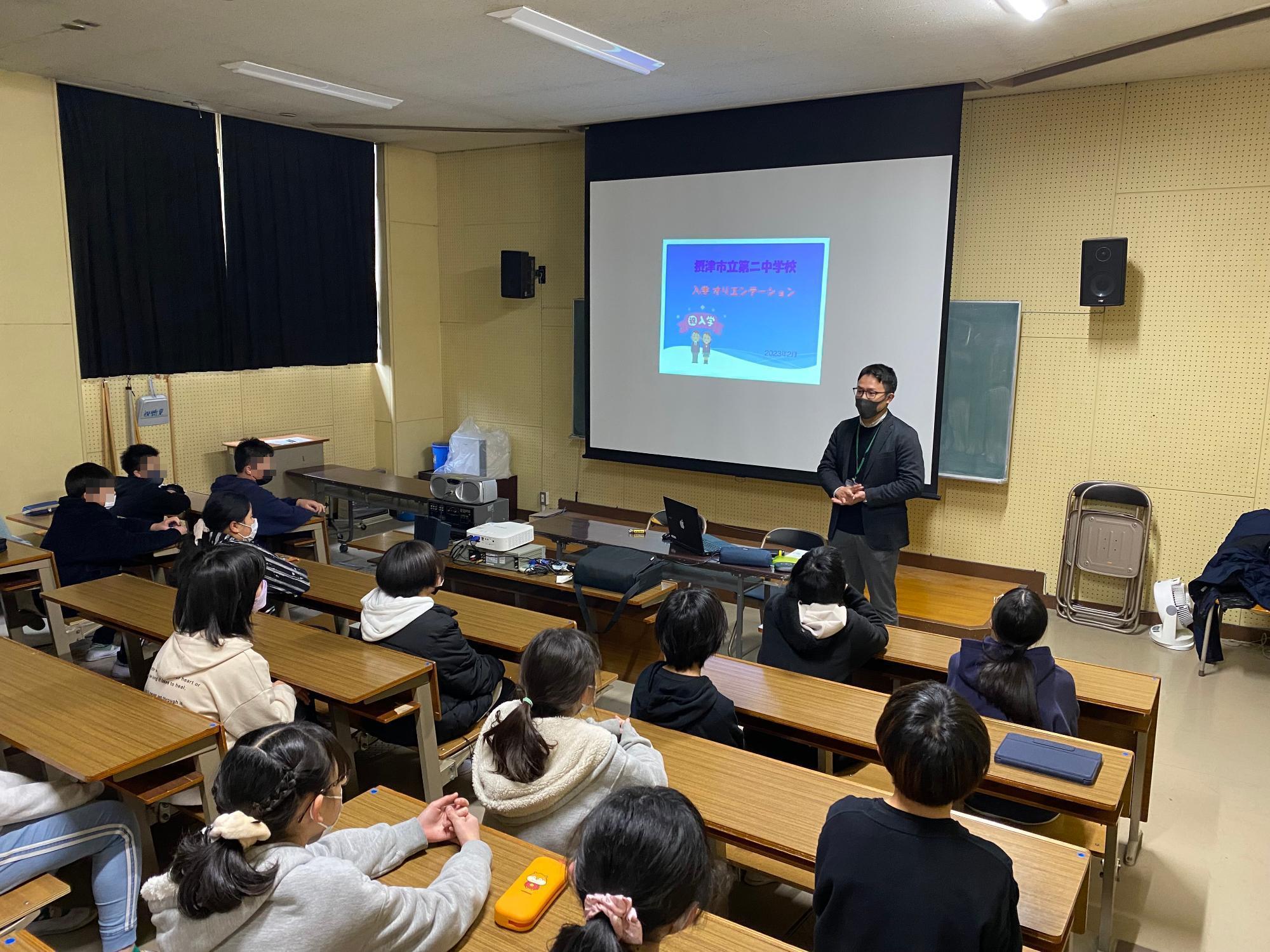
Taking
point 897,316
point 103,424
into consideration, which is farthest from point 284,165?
point 897,316

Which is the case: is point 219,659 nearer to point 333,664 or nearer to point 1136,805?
point 333,664

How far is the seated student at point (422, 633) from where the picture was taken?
3.09m

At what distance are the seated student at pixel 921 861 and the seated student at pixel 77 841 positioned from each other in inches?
75.7

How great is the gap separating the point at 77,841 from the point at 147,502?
3049mm

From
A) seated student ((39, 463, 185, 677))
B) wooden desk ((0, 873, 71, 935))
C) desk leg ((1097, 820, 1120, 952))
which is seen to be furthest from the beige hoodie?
desk leg ((1097, 820, 1120, 952))

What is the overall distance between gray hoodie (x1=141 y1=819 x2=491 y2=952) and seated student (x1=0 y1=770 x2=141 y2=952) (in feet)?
3.15

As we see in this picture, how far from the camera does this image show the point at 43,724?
2465 millimetres

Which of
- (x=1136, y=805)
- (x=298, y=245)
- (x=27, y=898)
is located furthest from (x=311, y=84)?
(x=1136, y=805)

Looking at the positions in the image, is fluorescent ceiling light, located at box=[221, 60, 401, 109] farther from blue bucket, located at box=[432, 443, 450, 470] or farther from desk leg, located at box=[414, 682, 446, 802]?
desk leg, located at box=[414, 682, 446, 802]

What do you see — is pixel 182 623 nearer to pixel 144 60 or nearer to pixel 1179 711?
pixel 144 60

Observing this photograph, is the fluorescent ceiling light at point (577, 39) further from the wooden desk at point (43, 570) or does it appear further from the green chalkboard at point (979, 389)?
the wooden desk at point (43, 570)

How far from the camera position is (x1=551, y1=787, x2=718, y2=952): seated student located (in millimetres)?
1291

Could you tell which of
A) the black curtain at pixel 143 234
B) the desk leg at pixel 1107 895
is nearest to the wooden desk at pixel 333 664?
the desk leg at pixel 1107 895

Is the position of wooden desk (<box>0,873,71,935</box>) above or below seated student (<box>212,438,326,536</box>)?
below
